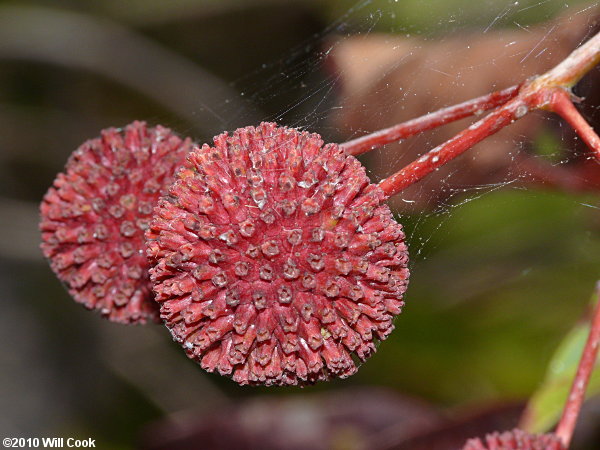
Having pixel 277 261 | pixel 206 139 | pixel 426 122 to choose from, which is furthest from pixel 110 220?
pixel 426 122

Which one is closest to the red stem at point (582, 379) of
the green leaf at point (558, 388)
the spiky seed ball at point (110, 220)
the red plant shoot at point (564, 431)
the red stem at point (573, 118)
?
the red plant shoot at point (564, 431)

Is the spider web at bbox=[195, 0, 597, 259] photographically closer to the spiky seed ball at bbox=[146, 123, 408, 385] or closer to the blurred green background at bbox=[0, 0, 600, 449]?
the blurred green background at bbox=[0, 0, 600, 449]

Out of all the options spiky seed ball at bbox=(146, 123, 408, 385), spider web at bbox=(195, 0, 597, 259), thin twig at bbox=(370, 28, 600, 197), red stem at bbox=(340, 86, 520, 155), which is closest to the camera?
spiky seed ball at bbox=(146, 123, 408, 385)

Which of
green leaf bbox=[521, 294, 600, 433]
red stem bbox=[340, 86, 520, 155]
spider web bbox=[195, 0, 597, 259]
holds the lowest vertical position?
green leaf bbox=[521, 294, 600, 433]

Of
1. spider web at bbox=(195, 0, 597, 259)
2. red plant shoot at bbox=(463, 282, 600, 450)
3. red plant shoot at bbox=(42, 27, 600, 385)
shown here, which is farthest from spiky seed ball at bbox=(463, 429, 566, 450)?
spider web at bbox=(195, 0, 597, 259)

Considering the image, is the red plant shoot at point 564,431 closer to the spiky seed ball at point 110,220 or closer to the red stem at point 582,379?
the red stem at point 582,379

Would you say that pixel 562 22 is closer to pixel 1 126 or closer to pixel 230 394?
pixel 230 394
